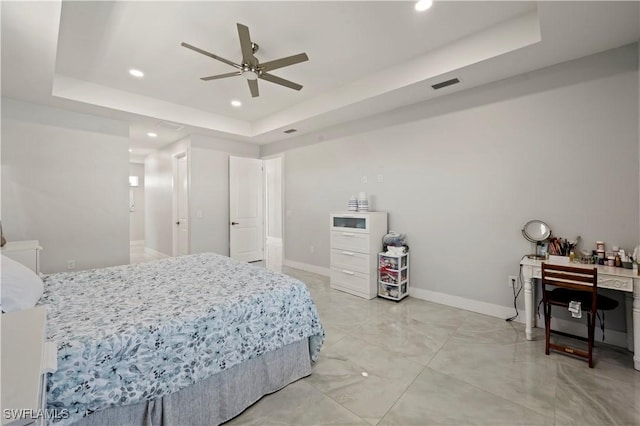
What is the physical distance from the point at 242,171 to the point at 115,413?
469cm

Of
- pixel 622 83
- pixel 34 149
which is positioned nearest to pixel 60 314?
pixel 34 149

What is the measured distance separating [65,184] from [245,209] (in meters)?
2.74

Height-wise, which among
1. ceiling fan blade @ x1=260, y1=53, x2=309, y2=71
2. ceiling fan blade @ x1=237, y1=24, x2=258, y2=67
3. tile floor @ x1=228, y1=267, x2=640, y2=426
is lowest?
tile floor @ x1=228, y1=267, x2=640, y2=426

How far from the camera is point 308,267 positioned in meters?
5.05

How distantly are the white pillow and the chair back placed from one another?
11.6 ft

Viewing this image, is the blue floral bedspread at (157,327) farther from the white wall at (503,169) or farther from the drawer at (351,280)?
the white wall at (503,169)

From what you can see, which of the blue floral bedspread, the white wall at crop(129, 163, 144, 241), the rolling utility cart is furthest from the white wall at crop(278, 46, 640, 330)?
the white wall at crop(129, 163, 144, 241)

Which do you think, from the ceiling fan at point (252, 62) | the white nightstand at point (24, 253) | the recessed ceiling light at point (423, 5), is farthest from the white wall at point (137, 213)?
the recessed ceiling light at point (423, 5)

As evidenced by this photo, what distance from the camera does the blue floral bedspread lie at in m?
1.16

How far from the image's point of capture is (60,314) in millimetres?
1453

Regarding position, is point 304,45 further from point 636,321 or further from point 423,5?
point 636,321

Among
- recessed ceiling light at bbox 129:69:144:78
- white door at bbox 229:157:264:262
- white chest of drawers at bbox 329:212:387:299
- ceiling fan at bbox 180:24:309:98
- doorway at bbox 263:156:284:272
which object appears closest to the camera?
ceiling fan at bbox 180:24:309:98

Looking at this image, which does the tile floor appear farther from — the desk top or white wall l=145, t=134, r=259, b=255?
white wall l=145, t=134, r=259, b=255

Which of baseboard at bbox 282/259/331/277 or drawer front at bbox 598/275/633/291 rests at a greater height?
drawer front at bbox 598/275/633/291
